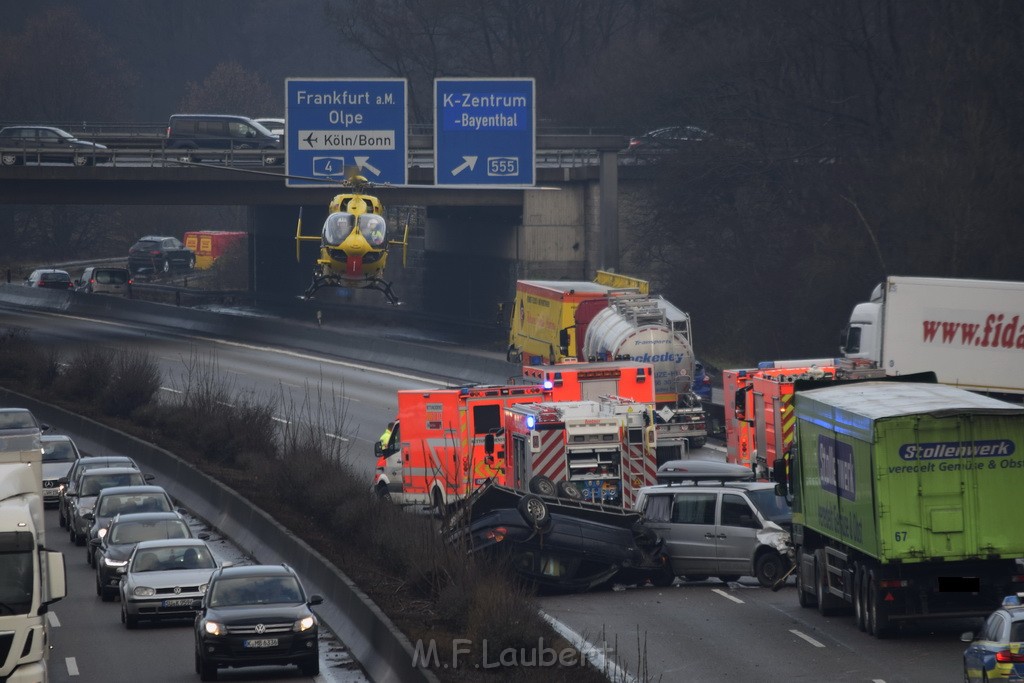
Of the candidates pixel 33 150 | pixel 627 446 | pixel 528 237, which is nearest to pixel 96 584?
pixel 627 446

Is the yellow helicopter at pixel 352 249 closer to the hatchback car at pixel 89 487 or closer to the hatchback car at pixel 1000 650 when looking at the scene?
the hatchback car at pixel 89 487

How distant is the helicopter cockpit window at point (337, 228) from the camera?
34156 millimetres

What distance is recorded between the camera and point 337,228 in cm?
3419

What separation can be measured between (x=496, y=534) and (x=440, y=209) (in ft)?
164

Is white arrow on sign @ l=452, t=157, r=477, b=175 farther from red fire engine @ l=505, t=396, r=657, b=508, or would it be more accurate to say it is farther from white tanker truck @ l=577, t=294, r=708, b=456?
red fire engine @ l=505, t=396, r=657, b=508

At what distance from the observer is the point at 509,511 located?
23484 millimetres

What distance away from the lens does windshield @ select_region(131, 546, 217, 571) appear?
2250 centimetres

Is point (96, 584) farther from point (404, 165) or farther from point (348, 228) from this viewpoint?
point (404, 165)

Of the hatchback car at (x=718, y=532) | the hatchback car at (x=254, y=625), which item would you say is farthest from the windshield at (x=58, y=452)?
the hatchback car at (x=254, y=625)

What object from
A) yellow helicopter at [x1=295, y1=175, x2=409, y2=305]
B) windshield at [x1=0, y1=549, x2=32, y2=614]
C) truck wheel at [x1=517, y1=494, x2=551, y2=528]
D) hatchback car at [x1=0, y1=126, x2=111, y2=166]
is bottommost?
truck wheel at [x1=517, y1=494, x2=551, y2=528]

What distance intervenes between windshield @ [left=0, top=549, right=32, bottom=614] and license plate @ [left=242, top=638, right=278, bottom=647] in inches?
137

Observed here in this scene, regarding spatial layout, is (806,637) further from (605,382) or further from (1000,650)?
(605,382)

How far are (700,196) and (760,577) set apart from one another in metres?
40.2

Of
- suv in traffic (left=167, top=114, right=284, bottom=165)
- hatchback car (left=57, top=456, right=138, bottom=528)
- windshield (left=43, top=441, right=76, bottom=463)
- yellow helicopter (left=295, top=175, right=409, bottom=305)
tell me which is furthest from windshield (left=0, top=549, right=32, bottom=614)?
suv in traffic (left=167, top=114, right=284, bottom=165)
